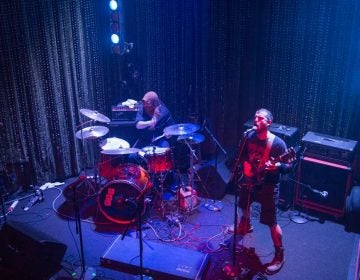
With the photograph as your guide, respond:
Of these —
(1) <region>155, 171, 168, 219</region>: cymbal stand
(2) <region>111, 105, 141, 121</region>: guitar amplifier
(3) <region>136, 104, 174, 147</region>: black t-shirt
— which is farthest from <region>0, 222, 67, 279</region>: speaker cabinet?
(2) <region>111, 105, 141, 121</region>: guitar amplifier

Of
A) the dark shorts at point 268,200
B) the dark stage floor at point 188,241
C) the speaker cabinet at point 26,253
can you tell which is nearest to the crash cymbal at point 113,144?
the dark stage floor at point 188,241

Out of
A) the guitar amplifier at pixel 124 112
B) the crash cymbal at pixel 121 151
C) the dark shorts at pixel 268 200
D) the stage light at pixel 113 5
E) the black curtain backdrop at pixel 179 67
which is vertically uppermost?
the stage light at pixel 113 5

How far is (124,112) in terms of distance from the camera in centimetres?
736

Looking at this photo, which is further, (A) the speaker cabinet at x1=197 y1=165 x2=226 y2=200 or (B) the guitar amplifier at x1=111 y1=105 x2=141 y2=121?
(B) the guitar amplifier at x1=111 y1=105 x2=141 y2=121

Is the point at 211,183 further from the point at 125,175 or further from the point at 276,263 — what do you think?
the point at 276,263

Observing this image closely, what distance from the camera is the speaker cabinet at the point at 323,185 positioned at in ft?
20.0

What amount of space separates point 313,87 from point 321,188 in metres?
1.72

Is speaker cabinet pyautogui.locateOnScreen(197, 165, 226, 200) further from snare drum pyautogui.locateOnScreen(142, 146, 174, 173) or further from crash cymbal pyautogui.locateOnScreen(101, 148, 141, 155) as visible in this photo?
crash cymbal pyautogui.locateOnScreen(101, 148, 141, 155)

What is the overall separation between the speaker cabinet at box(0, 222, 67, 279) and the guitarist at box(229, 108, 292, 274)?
2520 millimetres

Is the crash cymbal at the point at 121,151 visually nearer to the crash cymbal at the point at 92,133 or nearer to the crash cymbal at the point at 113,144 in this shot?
the crash cymbal at the point at 113,144

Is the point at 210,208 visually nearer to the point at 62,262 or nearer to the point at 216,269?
the point at 216,269

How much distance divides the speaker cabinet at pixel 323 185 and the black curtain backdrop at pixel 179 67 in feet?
2.93

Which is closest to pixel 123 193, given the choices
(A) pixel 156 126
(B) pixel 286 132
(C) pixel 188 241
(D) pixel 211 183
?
(C) pixel 188 241

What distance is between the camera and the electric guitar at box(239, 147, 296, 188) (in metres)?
4.93
